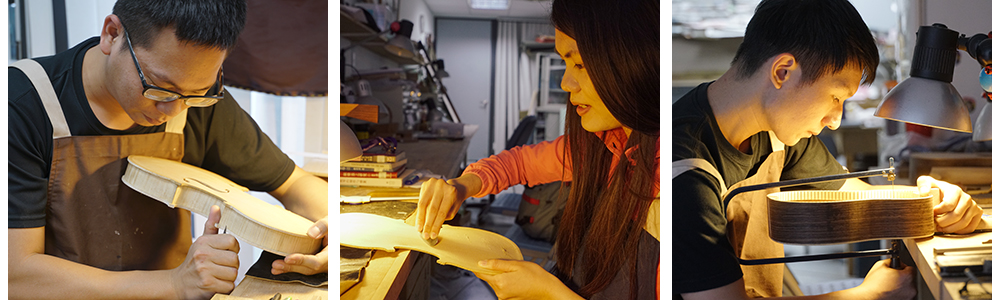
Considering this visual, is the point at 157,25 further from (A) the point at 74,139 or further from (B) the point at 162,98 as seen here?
(A) the point at 74,139

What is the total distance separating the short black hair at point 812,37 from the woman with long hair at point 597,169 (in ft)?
0.92

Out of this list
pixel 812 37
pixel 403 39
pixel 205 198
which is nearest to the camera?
pixel 812 37

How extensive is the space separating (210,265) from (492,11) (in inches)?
46.4

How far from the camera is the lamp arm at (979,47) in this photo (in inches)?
58.0

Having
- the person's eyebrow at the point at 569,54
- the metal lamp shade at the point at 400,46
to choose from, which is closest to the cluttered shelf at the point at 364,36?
the metal lamp shade at the point at 400,46

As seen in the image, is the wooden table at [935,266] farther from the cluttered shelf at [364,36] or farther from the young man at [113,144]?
the young man at [113,144]

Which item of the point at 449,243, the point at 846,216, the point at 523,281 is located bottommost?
the point at 523,281

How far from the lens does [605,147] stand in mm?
1533

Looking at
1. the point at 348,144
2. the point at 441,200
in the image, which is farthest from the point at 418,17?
the point at 441,200

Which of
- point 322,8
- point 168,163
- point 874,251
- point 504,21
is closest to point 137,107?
point 168,163

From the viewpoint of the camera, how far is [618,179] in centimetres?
153

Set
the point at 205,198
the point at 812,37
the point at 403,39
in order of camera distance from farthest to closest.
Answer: the point at 403,39, the point at 205,198, the point at 812,37

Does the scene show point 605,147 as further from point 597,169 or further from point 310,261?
point 310,261

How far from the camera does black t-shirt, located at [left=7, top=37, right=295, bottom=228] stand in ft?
4.95
